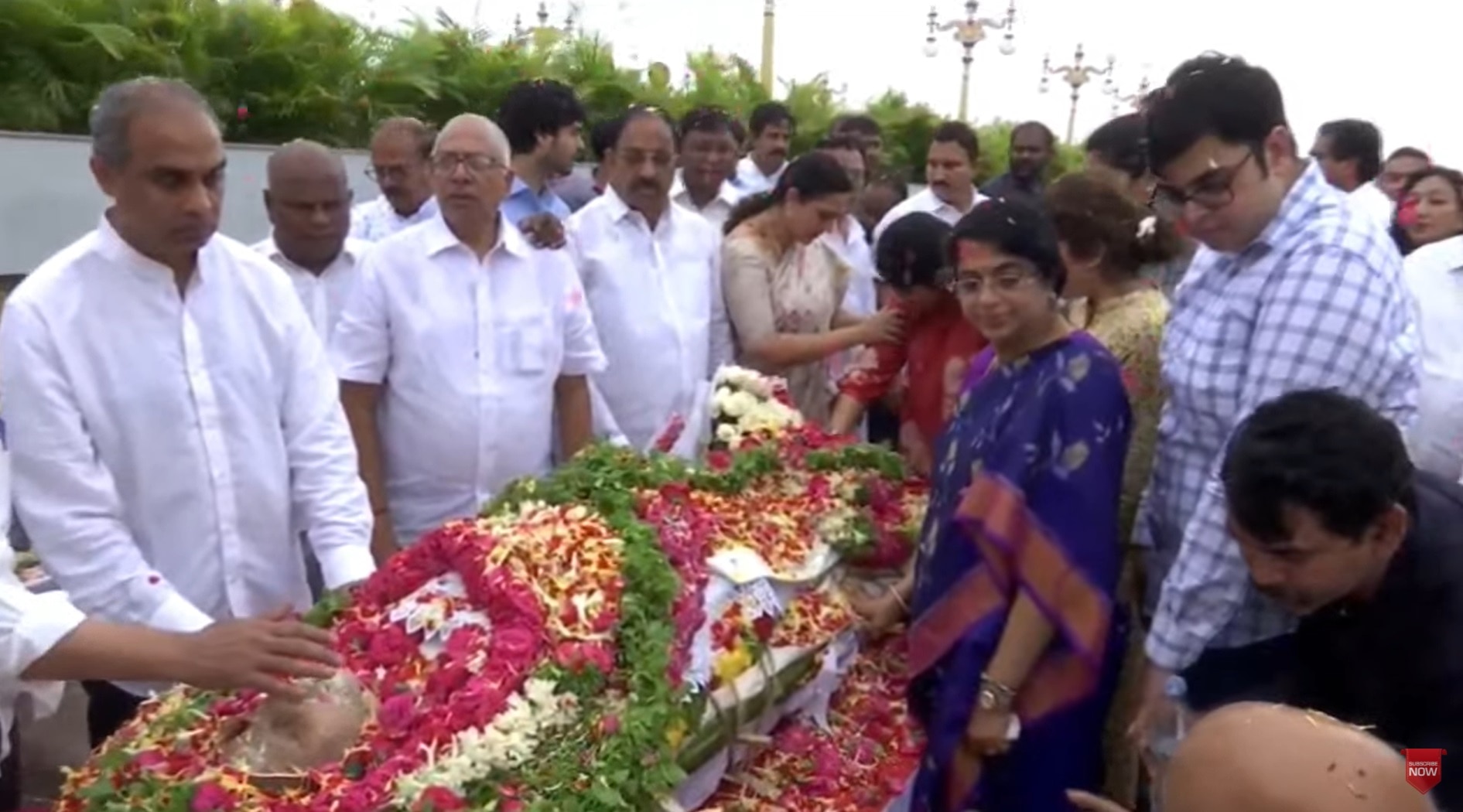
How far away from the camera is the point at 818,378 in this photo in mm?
5355

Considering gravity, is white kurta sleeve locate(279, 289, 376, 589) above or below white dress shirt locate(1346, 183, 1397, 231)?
below

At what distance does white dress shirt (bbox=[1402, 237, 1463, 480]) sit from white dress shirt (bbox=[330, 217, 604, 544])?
8.88 ft

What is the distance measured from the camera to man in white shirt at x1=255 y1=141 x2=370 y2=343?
177 inches

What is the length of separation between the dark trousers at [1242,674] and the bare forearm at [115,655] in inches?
68.4

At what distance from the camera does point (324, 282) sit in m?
4.73

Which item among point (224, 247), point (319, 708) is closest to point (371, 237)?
point (224, 247)

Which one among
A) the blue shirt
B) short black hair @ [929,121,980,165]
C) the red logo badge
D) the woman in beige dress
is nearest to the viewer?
the red logo badge

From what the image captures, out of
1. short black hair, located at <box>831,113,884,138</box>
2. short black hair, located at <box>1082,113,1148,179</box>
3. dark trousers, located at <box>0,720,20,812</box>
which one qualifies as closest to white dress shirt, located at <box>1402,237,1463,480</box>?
short black hair, located at <box>1082,113,1148,179</box>

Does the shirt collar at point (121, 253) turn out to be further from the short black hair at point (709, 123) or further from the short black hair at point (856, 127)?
the short black hair at point (856, 127)

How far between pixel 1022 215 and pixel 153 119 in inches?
71.3

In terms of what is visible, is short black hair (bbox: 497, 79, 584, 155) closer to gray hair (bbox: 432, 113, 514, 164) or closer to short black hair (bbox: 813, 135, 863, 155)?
gray hair (bbox: 432, 113, 514, 164)

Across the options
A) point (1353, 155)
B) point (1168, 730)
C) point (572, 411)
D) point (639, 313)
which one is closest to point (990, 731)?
point (1168, 730)

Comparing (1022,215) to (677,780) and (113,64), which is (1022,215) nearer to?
(677,780)

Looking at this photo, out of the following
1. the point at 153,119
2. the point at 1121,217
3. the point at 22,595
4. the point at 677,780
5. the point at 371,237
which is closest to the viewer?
the point at 22,595
